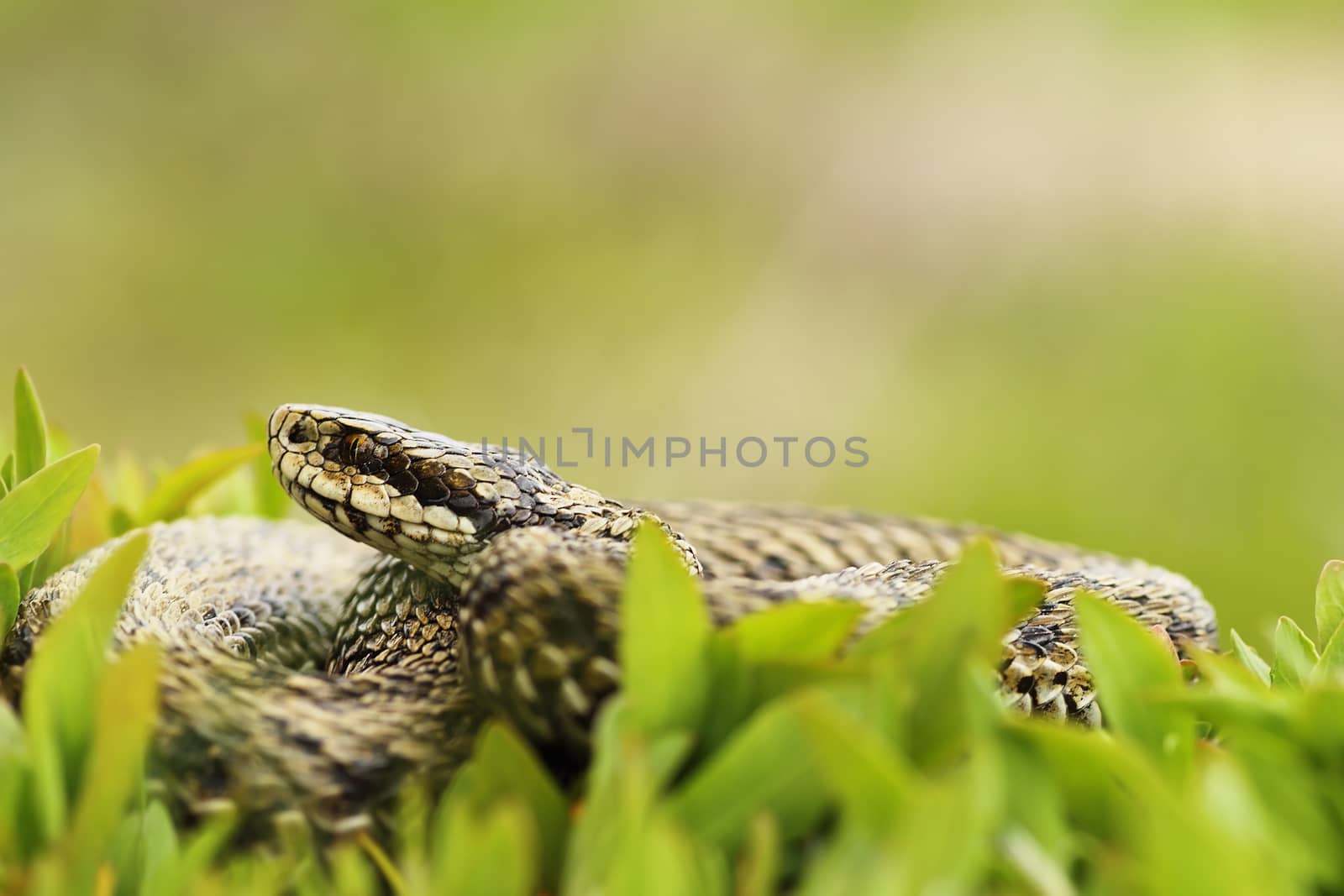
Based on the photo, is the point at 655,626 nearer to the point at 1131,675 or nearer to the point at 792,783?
the point at 792,783

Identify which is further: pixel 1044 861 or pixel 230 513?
pixel 230 513

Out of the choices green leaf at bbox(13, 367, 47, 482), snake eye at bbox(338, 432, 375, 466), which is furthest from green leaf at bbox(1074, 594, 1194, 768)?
green leaf at bbox(13, 367, 47, 482)

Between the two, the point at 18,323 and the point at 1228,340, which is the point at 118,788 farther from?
the point at 18,323

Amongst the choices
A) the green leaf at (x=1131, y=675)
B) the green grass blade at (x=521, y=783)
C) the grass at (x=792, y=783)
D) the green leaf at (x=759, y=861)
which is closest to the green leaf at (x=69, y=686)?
the grass at (x=792, y=783)

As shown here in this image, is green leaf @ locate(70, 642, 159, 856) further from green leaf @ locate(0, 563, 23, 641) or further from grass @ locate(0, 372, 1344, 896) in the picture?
green leaf @ locate(0, 563, 23, 641)

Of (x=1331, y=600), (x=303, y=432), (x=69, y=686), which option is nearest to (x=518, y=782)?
(x=69, y=686)

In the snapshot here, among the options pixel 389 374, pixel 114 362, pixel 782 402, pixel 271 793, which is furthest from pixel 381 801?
pixel 114 362
